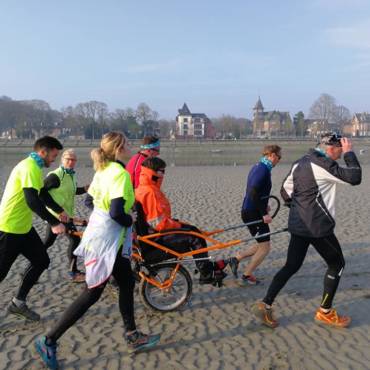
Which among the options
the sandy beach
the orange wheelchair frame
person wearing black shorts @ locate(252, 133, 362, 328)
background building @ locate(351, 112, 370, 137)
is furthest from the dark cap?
background building @ locate(351, 112, 370, 137)

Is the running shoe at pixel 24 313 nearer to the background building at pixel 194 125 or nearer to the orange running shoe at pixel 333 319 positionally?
the orange running shoe at pixel 333 319

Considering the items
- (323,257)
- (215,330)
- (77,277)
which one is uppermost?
(323,257)

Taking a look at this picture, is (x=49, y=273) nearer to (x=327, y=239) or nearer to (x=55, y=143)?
(x=55, y=143)

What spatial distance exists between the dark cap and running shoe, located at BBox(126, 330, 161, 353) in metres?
2.43

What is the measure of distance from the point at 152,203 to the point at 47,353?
1743 mm

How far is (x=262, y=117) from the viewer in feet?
430

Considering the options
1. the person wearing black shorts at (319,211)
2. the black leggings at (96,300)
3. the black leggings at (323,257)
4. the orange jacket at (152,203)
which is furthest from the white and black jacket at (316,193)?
the black leggings at (96,300)

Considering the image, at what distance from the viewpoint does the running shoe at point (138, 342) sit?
3672 mm

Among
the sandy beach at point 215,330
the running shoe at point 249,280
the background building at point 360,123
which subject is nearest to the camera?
the sandy beach at point 215,330

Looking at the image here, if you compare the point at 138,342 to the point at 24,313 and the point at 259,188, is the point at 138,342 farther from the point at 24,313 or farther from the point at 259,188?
the point at 259,188

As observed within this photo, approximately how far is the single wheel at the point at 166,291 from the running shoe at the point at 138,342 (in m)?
0.78

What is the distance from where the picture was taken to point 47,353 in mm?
3350

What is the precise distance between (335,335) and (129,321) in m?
1.98

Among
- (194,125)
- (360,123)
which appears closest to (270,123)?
(194,125)
